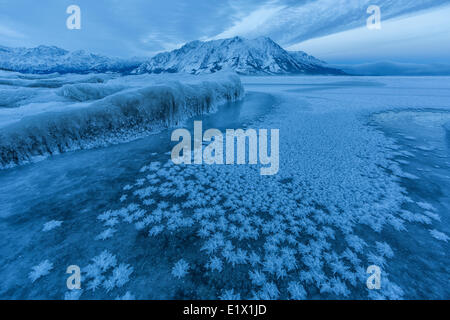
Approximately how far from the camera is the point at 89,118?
8.92 m

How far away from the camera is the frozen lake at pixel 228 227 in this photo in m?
2.95

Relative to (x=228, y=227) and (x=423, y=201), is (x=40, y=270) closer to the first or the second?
(x=228, y=227)

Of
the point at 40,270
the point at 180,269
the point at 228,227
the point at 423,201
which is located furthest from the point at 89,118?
the point at 423,201

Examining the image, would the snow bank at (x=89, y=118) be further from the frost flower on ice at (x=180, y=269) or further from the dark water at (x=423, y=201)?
the dark water at (x=423, y=201)

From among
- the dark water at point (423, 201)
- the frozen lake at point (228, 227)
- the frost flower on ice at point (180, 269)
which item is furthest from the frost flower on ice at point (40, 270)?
the dark water at point (423, 201)

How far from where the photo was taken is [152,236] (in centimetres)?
384

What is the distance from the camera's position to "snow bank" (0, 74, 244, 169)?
276 inches

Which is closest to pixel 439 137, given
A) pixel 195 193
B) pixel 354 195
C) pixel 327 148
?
pixel 327 148

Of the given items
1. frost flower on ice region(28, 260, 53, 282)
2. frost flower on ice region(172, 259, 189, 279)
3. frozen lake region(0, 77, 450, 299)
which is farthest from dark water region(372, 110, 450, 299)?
frost flower on ice region(28, 260, 53, 282)

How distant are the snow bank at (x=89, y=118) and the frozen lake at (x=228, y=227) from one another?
0.80 m

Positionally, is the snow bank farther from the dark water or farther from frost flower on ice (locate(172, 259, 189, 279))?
the dark water

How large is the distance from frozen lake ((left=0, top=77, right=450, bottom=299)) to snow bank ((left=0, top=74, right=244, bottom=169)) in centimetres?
80
